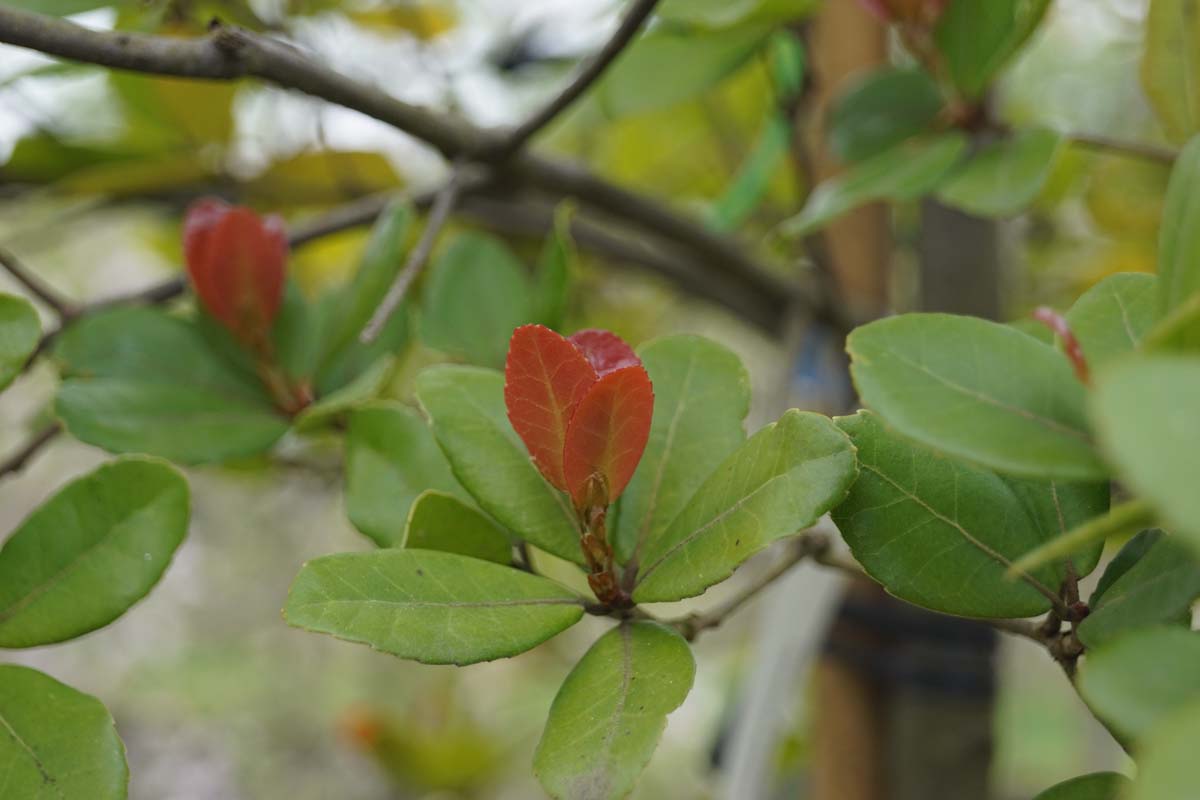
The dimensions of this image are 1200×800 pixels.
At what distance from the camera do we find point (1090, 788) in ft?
1.01

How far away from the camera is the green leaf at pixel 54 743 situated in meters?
0.36

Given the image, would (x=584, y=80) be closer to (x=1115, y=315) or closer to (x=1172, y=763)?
(x=1115, y=315)

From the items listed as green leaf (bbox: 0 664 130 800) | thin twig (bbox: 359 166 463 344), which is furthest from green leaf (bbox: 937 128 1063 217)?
green leaf (bbox: 0 664 130 800)

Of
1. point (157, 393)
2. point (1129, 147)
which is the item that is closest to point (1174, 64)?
point (1129, 147)

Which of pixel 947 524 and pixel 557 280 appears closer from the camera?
pixel 947 524

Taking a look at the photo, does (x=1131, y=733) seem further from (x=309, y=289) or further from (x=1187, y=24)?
(x=309, y=289)

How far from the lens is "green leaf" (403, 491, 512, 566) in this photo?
38 cm

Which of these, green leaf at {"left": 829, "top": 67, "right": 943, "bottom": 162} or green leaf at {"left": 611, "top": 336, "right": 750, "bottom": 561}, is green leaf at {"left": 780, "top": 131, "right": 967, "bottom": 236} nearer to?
green leaf at {"left": 829, "top": 67, "right": 943, "bottom": 162}

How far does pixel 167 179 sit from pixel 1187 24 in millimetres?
794

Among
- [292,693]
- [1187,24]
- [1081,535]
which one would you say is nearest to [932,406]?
[1081,535]

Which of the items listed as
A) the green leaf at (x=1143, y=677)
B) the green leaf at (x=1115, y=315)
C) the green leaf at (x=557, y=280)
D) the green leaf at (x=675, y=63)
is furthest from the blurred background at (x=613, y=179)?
the green leaf at (x=1143, y=677)

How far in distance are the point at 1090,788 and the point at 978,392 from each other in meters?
0.14

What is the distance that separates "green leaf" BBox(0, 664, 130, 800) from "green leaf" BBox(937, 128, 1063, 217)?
1.60 feet

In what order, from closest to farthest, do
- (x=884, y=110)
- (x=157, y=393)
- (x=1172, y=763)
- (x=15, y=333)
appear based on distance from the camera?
(x=1172, y=763) < (x=15, y=333) < (x=157, y=393) < (x=884, y=110)
